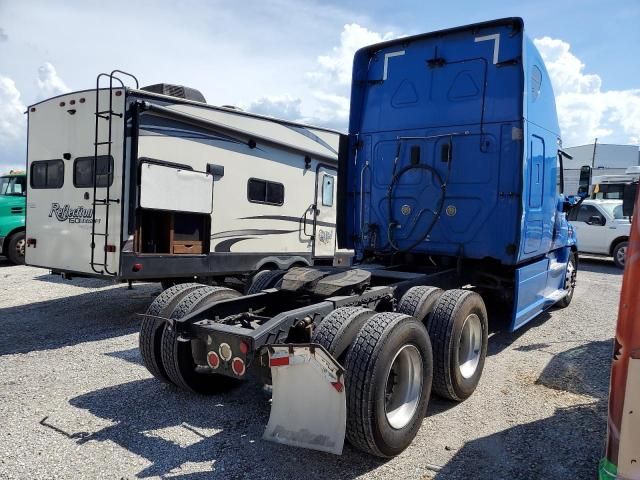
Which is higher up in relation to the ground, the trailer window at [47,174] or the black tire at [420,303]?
the trailer window at [47,174]

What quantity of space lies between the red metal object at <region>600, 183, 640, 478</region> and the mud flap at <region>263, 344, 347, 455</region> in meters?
1.38

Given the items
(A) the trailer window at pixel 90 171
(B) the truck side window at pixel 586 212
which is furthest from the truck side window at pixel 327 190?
(B) the truck side window at pixel 586 212

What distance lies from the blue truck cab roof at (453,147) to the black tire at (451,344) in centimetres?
140

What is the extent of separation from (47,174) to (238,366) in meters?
5.73

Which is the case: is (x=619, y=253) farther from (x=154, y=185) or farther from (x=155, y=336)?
(x=155, y=336)

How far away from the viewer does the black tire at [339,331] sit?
3.32 meters

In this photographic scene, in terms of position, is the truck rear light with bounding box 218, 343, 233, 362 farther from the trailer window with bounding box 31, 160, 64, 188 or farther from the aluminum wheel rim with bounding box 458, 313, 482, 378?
the trailer window with bounding box 31, 160, 64, 188

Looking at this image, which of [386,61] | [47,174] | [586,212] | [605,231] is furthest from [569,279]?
[47,174]

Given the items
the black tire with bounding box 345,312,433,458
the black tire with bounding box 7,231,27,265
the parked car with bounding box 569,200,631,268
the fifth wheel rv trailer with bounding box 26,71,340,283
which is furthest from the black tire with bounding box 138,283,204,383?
the parked car with bounding box 569,200,631,268

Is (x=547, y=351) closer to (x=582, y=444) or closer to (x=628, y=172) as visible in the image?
(x=582, y=444)

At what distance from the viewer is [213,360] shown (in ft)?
11.6

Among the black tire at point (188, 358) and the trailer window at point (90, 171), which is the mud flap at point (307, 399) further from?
the trailer window at point (90, 171)

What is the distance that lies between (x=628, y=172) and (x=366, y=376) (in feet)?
66.5

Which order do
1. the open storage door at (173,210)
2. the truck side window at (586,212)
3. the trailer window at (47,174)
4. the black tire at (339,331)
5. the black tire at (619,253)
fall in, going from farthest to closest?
the truck side window at (586,212)
the black tire at (619,253)
the trailer window at (47,174)
the open storage door at (173,210)
the black tire at (339,331)
